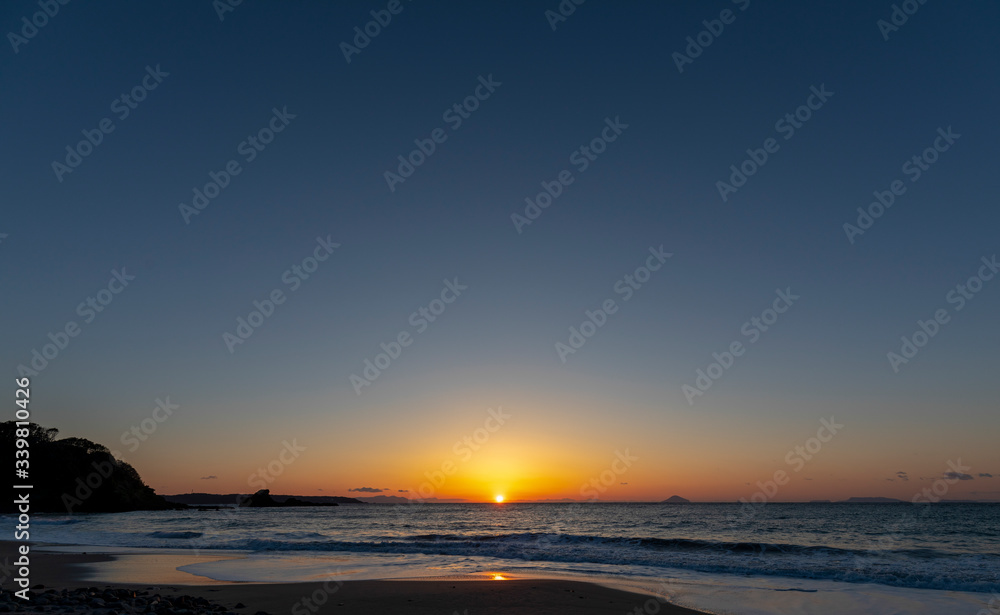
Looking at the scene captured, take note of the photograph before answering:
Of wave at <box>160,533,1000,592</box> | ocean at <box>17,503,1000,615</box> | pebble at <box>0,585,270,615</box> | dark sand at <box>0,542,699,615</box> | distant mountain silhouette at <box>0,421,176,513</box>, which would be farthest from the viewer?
distant mountain silhouette at <box>0,421,176,513</box>

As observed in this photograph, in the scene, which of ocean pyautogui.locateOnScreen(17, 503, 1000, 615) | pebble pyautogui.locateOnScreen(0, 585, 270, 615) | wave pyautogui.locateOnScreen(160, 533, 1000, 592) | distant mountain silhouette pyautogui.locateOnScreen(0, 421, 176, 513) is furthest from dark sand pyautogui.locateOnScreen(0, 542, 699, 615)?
distant mountain silhouette pyautogui.locateOnScreen(0, 421, 176, 513)

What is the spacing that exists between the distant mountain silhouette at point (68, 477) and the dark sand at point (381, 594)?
76.3 m

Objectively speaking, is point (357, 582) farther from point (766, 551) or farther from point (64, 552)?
point (766, 551)

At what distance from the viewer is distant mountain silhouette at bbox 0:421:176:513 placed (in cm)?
7881

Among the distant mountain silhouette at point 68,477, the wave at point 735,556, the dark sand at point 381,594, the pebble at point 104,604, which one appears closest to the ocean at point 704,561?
the wave at point 735,556

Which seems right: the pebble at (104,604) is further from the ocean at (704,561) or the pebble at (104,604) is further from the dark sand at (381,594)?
the ocean at (704,561)

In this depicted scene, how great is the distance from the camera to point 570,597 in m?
14.7

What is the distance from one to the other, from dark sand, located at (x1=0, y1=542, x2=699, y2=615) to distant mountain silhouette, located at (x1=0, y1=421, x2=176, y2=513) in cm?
7626

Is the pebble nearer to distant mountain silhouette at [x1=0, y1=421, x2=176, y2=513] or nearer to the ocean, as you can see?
the ocean

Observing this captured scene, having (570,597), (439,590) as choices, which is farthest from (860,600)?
(439,590)

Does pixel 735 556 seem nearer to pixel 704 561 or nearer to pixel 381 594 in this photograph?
pixel 704 561

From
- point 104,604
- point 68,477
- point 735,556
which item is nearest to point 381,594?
point 104,604

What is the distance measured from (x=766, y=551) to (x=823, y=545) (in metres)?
5.13

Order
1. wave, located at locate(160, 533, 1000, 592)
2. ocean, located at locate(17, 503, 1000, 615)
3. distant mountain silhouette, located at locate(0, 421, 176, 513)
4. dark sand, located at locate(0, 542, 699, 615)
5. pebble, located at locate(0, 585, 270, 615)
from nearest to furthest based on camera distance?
pebble, located at locate(0, 585, 270, 615)
dark sand, located at locate(0, 542, 699, 615)
ocean, located at locate(17, 503, 1000, 615)
wave, located at locate(160, 533, 1000, 592)
distant mountain silhouette, located at locate(0, 421, 176, 513)
